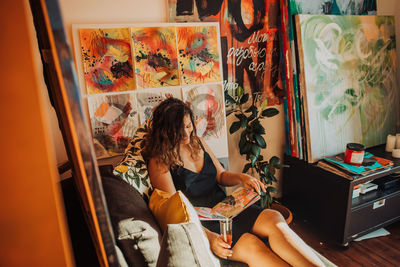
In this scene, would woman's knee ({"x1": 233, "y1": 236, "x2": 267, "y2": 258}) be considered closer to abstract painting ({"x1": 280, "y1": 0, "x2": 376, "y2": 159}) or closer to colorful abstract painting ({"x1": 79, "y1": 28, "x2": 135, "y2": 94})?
abstract painting ({"x1": 280, "y1": 0, "x2": 376, "y2": 159})

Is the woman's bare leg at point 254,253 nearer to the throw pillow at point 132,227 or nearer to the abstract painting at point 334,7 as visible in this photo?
the throw pillow at point 132,227

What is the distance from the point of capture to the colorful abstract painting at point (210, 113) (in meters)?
2.00

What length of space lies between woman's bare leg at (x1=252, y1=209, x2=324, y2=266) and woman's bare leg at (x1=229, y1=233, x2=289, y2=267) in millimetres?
44

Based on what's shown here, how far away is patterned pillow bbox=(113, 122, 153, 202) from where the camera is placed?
4.53ft

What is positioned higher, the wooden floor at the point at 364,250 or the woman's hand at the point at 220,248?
the woman's hand at the point at 220,248

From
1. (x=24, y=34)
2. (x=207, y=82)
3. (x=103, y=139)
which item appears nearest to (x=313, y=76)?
(x=207, y=82)

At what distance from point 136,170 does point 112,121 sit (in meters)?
0.54

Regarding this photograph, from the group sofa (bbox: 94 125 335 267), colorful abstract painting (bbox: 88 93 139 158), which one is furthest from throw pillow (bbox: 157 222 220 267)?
colorful abstract painting (bbox: 88 93 139 158)

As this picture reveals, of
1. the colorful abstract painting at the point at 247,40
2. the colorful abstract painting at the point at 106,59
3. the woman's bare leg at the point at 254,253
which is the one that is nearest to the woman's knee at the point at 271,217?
the woman's bare leg at the point at 254,253

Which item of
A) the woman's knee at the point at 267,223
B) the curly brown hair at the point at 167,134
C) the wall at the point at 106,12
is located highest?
the wall at the point at 106,12

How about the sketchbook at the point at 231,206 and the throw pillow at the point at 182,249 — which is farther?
the sketchbook at the point at 231,206

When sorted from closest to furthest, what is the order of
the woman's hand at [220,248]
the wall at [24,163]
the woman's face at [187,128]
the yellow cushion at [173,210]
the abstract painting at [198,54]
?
the wall at [24,163], the yellow cushion at [173,210], the woman's hand at [220,248], the woman's face at [187,128], the abstract painting at [198,54]

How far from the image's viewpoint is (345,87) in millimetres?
2285

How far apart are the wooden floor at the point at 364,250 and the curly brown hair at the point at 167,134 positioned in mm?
1419
